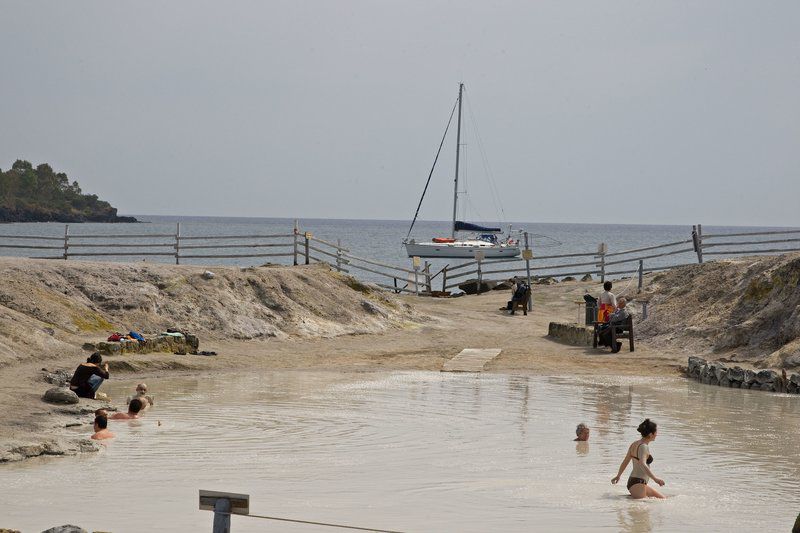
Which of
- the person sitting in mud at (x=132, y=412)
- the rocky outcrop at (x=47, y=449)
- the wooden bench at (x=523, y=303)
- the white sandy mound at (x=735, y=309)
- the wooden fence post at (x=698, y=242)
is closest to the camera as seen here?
the rocky outcrop at (x=47, y=449)

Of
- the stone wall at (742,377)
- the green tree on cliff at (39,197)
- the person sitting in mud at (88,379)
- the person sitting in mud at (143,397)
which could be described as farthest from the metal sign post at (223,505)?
the green tree on cliff at (39,197)

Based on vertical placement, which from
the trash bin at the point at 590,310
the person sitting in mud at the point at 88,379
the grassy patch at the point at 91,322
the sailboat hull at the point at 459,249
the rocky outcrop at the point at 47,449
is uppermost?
the sailboat hull at the point at 459,249

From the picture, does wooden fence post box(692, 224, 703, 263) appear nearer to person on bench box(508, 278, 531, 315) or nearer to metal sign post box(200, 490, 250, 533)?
person on bench box(508, 278, 531, 315)

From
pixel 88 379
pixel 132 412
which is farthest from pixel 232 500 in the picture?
pixel 88 379

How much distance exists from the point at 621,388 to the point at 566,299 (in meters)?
14.2

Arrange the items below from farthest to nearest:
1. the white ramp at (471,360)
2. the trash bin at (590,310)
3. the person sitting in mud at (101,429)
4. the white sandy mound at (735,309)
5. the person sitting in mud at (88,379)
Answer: the trash bin at (590,310), the white sandy mound at (735,309), the white ramp at (471,360), the person sitting in mud at (88,379), the person sitting in mud at (101,429)

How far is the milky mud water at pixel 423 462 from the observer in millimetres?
10836

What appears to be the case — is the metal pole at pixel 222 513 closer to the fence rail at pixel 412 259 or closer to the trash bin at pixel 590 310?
the fence rail at pixel 412 259

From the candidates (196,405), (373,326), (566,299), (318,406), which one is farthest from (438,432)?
(566,299)

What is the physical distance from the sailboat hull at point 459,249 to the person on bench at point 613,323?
50.1 m

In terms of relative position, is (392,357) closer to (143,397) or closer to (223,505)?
(143,397)

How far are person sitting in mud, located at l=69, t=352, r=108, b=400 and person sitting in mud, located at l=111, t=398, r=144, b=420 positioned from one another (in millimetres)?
1789

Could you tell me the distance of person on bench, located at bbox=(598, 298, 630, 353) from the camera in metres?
25.8

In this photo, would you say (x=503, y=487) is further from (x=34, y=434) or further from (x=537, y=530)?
(x=34, y=434)
